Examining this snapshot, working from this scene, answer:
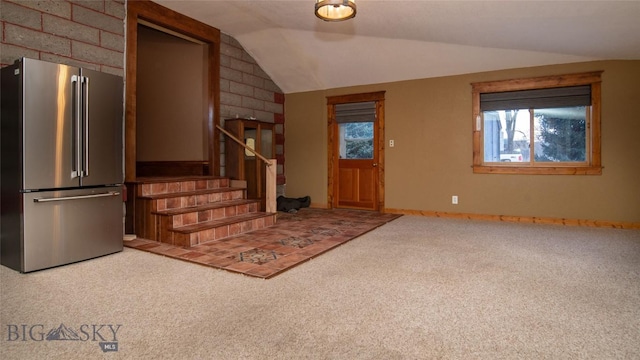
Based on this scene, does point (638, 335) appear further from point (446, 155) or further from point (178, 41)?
point (178, 41)

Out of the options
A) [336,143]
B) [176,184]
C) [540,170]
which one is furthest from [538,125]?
[176,184]

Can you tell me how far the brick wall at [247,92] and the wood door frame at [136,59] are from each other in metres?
0.15

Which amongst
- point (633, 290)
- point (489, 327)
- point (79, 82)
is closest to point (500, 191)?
point (633, 290)

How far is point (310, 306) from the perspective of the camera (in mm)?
2273

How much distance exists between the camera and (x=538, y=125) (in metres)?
5.29

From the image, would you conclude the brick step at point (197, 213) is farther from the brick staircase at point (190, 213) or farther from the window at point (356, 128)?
the window at point (356, 128)

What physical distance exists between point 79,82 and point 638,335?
173 inches

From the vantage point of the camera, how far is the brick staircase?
3.92 metres

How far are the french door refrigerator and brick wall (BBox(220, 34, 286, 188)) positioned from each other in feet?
7.99

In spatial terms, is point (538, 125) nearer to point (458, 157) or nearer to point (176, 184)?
point (458, 157)

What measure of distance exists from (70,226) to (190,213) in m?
1.17

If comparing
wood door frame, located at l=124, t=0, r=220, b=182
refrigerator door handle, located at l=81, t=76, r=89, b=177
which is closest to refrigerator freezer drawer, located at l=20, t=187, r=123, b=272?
refrigerator door handle, located at l=81, t=76, r=89, b=177

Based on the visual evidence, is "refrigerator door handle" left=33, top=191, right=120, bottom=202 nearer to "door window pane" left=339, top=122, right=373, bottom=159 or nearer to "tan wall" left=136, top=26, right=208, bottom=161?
"tan wall" left=136, top=26, right=208, bottom=161

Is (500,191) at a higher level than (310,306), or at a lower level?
higher
